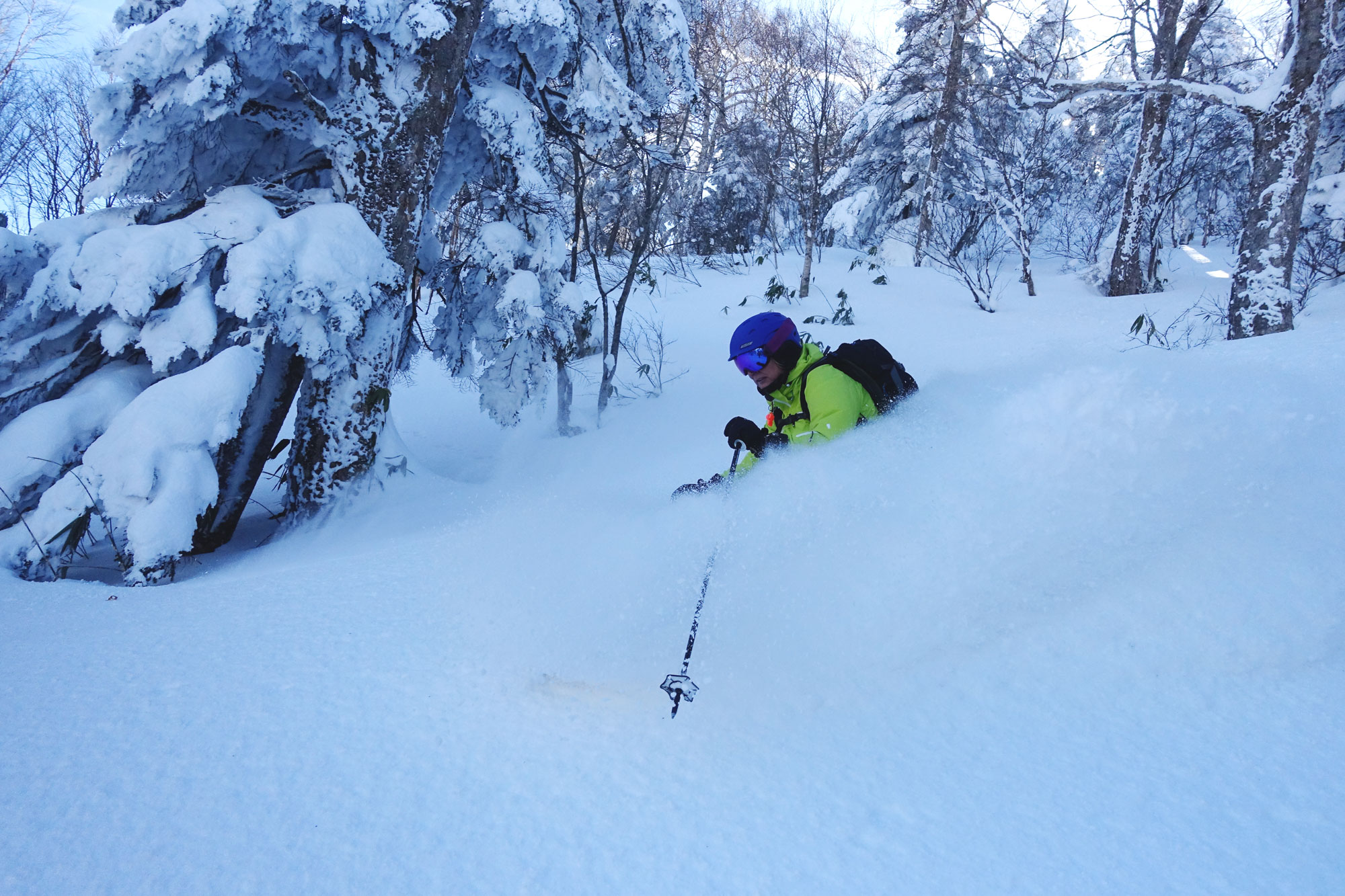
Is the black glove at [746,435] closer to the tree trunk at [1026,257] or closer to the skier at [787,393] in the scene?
the skier at [787,393]

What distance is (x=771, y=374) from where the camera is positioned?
3.69m

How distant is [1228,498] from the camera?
2777 mm

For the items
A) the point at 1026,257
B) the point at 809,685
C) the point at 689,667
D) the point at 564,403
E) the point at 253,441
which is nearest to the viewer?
the point at 809,685

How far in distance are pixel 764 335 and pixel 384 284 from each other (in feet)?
9.96

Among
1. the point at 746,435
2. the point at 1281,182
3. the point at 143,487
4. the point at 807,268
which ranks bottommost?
the point at 143,487

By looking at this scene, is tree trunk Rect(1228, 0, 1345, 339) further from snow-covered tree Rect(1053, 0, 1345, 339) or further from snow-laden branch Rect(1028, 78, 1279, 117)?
snow-laden branch Rect(1028, 78, 1279, 117)

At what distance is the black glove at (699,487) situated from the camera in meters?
3.82

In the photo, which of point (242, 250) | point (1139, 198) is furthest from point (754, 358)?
point (1139, 198)

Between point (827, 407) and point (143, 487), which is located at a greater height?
point (827, 407)

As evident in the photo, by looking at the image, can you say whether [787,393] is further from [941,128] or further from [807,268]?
[941,128]

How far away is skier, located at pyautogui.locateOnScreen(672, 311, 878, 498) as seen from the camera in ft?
10.9

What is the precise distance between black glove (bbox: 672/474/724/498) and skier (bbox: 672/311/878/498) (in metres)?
0.01

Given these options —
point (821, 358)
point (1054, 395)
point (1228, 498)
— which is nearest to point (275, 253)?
point (821, 358)

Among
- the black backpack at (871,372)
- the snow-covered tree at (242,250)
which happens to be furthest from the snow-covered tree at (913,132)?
the black backpack at (871,372)
